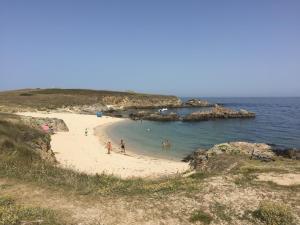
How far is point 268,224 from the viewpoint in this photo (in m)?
10.3

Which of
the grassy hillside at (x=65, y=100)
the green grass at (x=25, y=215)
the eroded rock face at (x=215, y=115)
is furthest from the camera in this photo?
the grassy hillside at (x=65, y=100)

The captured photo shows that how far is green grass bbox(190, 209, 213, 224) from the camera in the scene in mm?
10465

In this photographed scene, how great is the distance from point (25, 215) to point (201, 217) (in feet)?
19.3

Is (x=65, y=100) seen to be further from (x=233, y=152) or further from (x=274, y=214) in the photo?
(x=274, y=214)

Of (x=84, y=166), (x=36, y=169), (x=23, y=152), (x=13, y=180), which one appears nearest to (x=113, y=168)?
(x=84, y=166)

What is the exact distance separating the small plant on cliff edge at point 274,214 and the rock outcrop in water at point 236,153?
7605 millimetres

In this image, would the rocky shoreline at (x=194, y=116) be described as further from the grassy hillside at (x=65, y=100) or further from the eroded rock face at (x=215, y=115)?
the grassy hillside at (x=65, y=100)

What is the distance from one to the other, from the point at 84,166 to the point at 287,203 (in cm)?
1953

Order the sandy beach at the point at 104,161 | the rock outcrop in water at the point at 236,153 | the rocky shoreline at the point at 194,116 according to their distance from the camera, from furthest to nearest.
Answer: the rocky shoreline at the point at 194,116, the sandy beach at the point at 104,161, the rock outcrop in water at the point at 236,153

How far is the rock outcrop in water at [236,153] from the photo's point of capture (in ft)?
71.9

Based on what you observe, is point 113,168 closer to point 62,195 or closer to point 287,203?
point 62,195

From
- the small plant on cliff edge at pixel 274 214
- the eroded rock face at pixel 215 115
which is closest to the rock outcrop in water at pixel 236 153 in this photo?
the small plant on cliff edge at pixel 274 214

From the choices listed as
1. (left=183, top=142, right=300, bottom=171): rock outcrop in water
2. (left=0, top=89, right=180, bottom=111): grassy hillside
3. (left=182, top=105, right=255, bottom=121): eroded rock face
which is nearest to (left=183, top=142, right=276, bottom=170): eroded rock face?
(left=183, top=142, right=300, bottom=171): rock outcrop in water

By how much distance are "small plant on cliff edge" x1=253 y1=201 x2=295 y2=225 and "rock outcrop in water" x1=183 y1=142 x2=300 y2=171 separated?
7.61 meters
